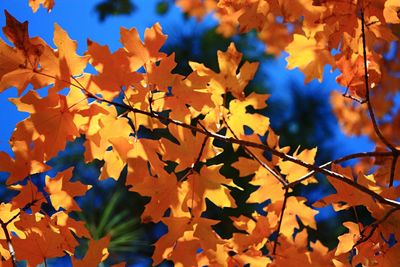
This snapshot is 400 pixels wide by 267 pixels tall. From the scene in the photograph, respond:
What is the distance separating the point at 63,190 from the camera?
81 centimetres

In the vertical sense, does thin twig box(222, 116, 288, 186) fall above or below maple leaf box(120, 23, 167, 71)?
below

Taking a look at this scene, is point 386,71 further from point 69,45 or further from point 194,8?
point 69,45

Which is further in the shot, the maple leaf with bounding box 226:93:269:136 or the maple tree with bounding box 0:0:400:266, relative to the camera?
the maple leaf with bounding box 226:93:269:136

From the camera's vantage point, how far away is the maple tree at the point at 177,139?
2.17ft

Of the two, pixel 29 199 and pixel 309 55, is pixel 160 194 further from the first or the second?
pixel 309 55

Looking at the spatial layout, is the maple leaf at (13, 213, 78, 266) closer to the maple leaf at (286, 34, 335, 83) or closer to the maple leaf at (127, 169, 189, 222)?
the maple leaf at (127, 169, 189, 222)

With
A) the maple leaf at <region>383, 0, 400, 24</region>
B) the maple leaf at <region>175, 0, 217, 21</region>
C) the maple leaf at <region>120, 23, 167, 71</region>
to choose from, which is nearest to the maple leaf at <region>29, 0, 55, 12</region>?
the maple leaf at <region>120, 23, 167, 71</region>

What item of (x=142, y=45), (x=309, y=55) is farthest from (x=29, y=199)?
(x=309, y=55)

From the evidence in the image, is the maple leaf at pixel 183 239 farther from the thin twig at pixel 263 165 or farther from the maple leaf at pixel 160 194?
the thin twig at pixel 263 165

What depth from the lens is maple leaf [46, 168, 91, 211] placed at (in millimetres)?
799

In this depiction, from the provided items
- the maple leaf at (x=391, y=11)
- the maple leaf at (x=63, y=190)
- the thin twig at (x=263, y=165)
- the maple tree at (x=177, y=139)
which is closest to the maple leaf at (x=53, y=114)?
the maple tree at (x=177, y=139)

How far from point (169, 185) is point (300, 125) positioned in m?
3.81

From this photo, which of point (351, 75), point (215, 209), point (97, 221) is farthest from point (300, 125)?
point (351, 75)

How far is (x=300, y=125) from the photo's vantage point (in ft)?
14.5
